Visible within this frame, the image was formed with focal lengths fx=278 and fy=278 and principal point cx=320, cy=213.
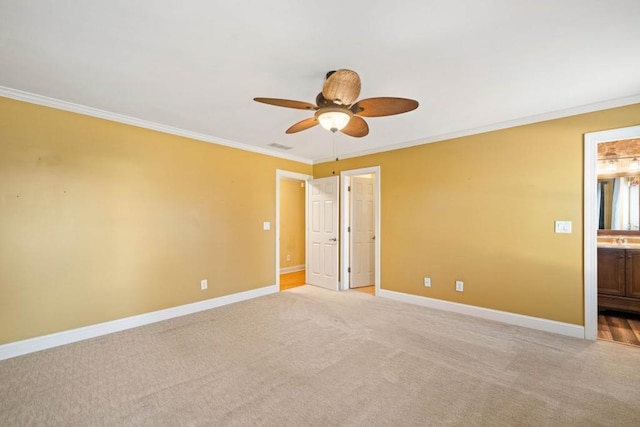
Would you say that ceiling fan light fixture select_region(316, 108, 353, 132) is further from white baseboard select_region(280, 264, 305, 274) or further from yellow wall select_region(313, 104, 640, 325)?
white baseboard select_region(280, 264, 305, 274)

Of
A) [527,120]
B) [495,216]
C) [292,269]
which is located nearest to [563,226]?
[495,216]

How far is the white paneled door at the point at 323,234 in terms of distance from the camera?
5.18 metres

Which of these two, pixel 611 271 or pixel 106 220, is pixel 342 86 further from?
pixel 611 271

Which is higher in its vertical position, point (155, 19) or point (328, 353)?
point (155, 19)

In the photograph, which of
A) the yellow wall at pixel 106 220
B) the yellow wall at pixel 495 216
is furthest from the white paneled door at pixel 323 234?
the yellow wall at pixel 106 220

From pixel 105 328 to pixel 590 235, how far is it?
17.7 feet

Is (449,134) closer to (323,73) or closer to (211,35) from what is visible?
(323,73)

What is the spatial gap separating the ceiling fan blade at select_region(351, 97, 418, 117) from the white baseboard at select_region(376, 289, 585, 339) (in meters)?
2.97

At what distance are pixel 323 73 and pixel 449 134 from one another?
7.88 ft

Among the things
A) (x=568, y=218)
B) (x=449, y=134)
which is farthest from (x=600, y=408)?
(x=449, y=134)

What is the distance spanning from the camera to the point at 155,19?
1.68 meters

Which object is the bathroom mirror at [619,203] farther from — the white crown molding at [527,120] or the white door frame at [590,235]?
the white crown molding at [527,120]

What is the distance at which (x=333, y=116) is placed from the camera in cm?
206

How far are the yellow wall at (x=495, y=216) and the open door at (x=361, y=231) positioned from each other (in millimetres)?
747
